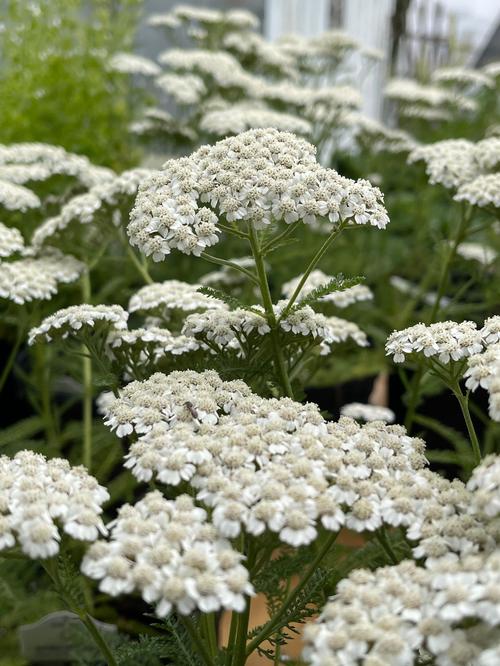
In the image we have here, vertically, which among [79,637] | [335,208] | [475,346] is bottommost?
[79,637]

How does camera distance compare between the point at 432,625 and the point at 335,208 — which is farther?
the point at 335,208

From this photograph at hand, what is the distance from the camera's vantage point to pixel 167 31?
2.53 metres

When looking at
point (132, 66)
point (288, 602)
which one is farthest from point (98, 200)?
point (132, 66)

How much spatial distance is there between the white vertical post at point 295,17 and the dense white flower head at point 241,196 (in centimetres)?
271

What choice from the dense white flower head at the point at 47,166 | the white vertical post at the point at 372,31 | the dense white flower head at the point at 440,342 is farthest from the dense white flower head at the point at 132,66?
the white vertical post at the point at 372,31

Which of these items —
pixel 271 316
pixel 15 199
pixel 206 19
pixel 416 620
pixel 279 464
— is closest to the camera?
pixel 416 620

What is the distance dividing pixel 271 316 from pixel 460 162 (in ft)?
1.89

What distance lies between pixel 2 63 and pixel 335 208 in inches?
65.2

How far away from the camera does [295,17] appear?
3.65 m

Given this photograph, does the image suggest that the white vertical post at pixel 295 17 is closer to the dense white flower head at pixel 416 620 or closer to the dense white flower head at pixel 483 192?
the dense white flower head at pixel 483 192

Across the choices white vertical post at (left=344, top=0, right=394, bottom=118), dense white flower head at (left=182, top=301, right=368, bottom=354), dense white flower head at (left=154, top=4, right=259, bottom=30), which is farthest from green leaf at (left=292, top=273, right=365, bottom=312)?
white vertical post at (left=344, top=0, right=394, bottom=118)

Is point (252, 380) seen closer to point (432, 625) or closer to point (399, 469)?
point (399, 469)

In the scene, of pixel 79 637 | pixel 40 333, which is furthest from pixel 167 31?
pixel 79 637

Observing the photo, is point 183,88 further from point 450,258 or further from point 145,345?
point 145,345
